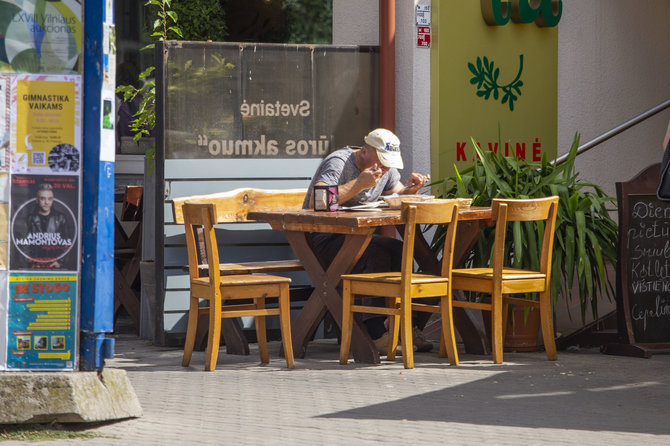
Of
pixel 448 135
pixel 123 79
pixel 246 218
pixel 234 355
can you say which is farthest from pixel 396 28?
pixel 123 79

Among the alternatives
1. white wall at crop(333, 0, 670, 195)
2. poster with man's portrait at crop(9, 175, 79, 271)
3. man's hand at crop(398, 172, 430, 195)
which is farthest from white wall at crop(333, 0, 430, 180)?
poster with man's portrait at crop(9, 175, 79, 271)

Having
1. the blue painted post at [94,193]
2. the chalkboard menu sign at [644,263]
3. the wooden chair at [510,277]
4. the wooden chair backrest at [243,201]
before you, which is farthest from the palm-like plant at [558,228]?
the blue painted post at [94,193]

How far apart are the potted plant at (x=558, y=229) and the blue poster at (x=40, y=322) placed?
3208mm

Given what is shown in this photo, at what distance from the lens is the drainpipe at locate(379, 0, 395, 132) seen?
8094mm

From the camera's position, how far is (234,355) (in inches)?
280

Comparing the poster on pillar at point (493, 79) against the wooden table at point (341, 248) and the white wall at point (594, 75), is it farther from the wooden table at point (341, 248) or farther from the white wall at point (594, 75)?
the wooden table at point (341, 248)

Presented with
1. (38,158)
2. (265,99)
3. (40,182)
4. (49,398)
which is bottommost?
(49,398)

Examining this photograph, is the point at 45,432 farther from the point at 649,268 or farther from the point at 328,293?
the point at 649,268

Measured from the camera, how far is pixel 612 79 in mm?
9422

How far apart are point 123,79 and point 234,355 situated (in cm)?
510

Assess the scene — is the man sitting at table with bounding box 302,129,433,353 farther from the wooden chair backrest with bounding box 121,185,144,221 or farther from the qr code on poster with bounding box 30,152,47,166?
the qr code on poster with bounding box 30,152,47,166

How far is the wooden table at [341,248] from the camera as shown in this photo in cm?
639

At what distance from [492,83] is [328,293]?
2.78 m

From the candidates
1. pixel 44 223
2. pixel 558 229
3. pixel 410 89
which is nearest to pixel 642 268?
pixel 558 229
